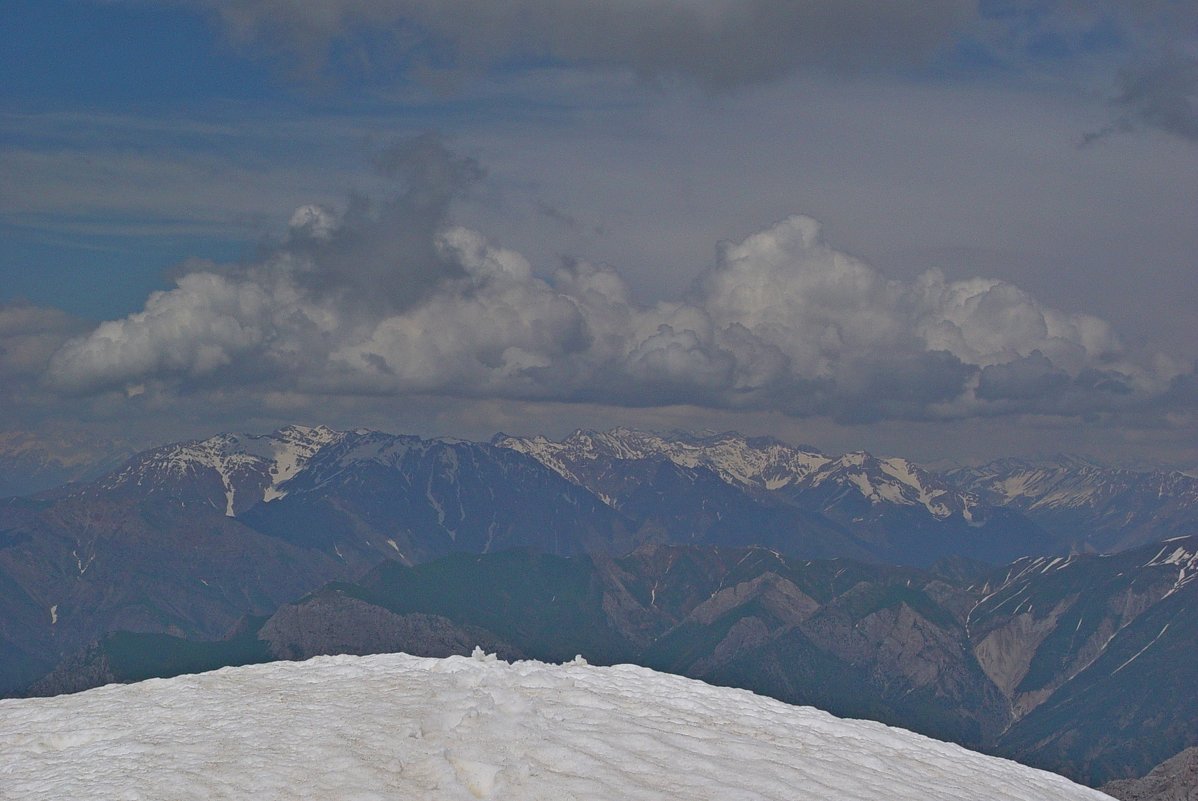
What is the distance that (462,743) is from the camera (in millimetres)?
36875

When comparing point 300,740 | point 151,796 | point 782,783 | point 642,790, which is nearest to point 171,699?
point 300,740

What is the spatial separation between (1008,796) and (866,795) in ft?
22.6

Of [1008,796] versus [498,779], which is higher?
[498,779]

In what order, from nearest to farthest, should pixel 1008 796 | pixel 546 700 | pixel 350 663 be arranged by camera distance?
pixel 1008 796, pixel 546 700, pixel 350 663

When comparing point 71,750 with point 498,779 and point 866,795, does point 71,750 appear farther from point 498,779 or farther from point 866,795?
point 866,795

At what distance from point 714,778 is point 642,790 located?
Answer: 3.08 m

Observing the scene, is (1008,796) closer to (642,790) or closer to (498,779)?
(642,790)

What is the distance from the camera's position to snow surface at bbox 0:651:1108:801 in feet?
112

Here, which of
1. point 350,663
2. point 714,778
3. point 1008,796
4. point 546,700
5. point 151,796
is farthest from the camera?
point 350,663

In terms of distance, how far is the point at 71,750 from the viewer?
38156 millimetres

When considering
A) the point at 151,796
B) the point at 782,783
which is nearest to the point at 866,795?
the point at 782,783

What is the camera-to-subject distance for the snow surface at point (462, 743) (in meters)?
34.2

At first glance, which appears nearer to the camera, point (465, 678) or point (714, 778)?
point (714, 778)

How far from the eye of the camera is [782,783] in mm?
36906
